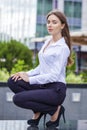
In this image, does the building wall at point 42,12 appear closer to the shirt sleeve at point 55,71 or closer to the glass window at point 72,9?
the glass window at point 72,9

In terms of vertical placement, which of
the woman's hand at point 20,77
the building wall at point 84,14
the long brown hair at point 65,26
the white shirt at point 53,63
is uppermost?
the long brown hair at point 65,26

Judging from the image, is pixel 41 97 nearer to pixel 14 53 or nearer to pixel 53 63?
pixel 53 63

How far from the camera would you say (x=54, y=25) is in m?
4.71

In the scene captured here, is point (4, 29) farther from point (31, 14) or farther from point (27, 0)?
point (31, 14)

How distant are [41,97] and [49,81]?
0.59ft

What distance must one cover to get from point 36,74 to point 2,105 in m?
4.62

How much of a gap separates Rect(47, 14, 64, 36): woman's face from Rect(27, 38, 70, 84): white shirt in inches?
5.6

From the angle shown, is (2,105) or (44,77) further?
(2,105)

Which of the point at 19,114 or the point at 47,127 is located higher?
the point at 47,127

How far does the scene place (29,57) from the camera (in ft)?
70.2

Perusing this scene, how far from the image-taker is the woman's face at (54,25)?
4711 mm

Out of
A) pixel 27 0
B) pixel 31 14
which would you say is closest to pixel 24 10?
pixel 27 0

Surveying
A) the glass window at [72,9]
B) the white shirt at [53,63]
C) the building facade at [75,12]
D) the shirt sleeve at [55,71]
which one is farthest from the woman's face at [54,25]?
the glass window at [72,9]

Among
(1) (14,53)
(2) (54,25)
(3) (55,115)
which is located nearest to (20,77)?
(3) (55,115)
